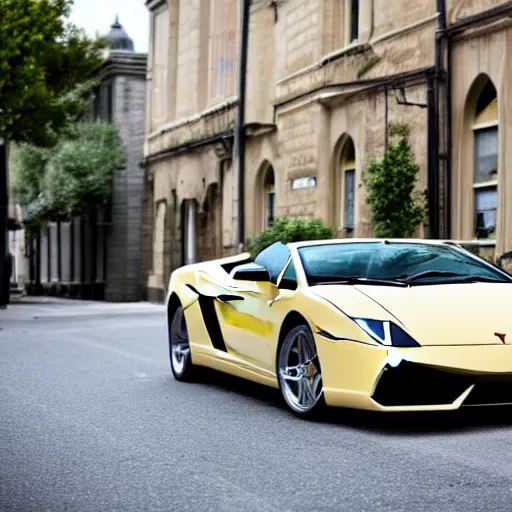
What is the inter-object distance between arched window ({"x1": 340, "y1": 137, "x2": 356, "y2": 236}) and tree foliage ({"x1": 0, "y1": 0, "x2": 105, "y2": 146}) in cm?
923

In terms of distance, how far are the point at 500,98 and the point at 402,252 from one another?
10962mm

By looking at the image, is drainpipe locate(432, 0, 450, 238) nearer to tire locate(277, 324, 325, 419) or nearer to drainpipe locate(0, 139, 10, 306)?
tire locate(277, 324, 325, 419)

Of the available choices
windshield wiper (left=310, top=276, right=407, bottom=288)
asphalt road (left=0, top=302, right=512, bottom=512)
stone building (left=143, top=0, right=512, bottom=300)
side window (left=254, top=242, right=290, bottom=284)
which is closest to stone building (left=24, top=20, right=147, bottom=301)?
stone building (left=143, top=0, right=512, bottom=300)

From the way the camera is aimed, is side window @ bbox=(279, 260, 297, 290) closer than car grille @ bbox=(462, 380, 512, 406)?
No

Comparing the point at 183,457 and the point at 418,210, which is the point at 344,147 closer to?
the point at 418,210

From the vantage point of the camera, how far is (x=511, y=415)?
28.6 ft

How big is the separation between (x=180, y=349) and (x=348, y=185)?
14296 millimetres

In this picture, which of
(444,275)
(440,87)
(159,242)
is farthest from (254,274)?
(159,242)

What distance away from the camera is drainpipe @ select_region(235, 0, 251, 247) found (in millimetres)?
30453

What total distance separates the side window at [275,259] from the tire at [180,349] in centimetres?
163

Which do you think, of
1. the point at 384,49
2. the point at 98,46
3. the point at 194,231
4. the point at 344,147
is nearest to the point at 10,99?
the point at 98,46

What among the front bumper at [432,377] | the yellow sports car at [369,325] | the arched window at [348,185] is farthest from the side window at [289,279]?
the arched window at [348,185]

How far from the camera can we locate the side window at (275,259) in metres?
9.59

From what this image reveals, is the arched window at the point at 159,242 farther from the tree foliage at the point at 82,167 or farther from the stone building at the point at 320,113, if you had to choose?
the tree foliage at the point at 82,167
